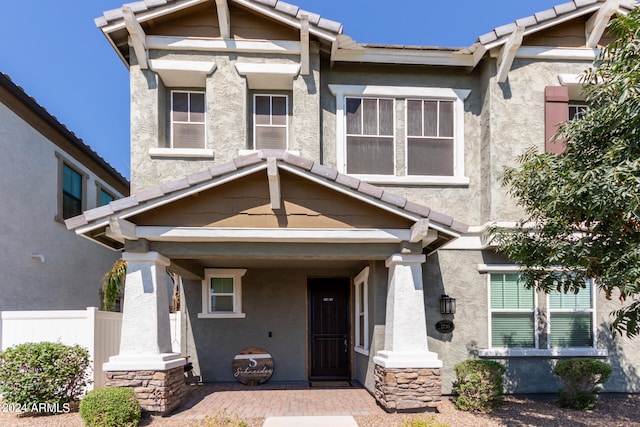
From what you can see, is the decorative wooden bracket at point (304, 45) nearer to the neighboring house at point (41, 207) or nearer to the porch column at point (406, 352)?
the porch column at point (406, 352)

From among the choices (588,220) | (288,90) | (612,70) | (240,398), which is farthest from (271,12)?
(240,398)

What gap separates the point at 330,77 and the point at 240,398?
7.01 meters

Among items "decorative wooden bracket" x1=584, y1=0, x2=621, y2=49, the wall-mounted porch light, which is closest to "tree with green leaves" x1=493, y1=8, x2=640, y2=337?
the wall-mounted porch light

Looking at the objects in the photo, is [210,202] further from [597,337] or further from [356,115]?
[597,337]

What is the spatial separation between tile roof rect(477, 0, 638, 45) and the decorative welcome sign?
27.9 ft

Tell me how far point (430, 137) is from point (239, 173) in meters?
4.69

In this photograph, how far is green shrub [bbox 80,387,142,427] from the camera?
6.77m

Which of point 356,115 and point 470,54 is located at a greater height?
point 470,54

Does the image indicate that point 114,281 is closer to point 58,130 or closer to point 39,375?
point 58,130

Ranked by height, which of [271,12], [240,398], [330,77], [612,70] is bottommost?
[240,398]

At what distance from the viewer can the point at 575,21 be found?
991 cm

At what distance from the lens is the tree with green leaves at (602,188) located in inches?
197

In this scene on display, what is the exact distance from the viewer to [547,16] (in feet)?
31.0

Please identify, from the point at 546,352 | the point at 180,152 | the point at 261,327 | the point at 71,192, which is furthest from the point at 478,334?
the point at 71,192
